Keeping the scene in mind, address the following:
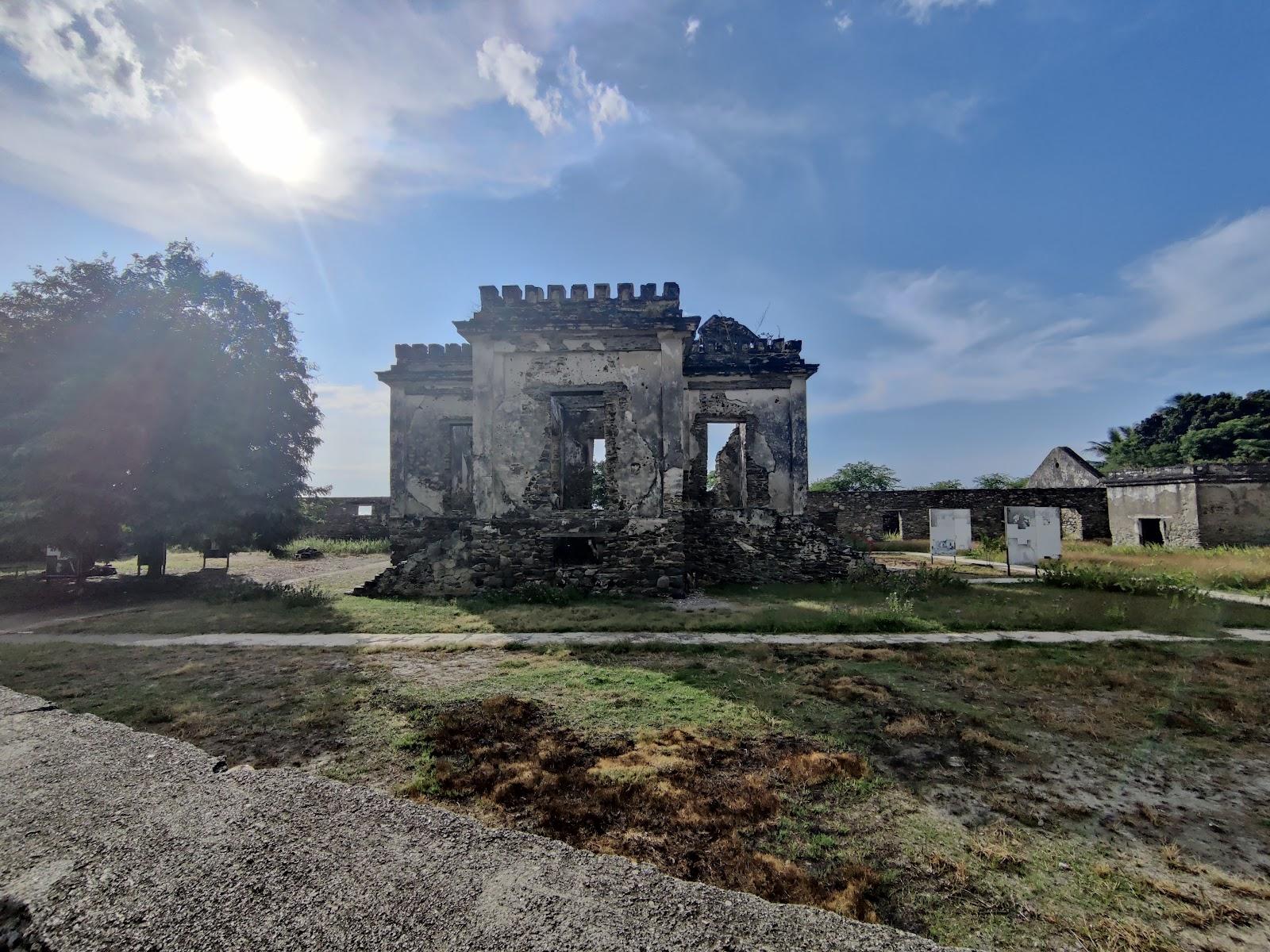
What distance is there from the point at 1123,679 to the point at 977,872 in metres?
4.43

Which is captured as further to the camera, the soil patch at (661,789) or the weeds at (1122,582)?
the weeds at (1122,582)

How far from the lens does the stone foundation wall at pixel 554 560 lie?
1062cm

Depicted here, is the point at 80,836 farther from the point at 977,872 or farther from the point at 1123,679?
the point at 1123,679

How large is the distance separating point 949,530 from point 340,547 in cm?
2240

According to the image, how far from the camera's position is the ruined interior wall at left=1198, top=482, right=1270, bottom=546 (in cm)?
1794

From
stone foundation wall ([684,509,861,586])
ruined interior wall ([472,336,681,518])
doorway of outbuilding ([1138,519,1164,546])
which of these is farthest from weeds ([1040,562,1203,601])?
doorway of outbuilding ([1138,519,1164,546])

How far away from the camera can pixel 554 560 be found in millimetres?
11062

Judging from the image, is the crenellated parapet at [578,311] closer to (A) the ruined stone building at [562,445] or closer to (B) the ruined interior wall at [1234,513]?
(A) the ruined stone building at [562,445]

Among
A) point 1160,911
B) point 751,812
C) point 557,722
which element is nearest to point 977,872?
point 1160,911

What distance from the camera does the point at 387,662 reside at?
6.04 meters

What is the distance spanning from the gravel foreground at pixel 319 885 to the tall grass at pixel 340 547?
69.3ft

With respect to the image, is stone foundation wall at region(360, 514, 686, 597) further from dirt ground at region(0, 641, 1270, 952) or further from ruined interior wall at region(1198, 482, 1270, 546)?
ruined interior wall at region(1198, 482, 1270, 546)

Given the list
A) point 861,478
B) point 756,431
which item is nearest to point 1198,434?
point 861,478

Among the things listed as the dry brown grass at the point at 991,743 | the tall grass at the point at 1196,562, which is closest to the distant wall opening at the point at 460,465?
the dry brown grass at the point at 991,743
